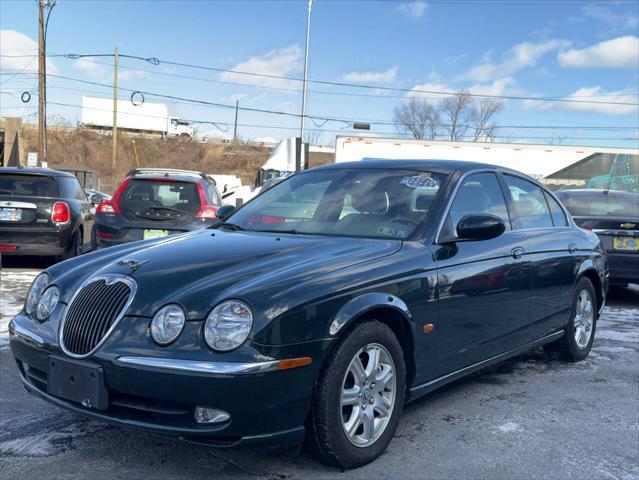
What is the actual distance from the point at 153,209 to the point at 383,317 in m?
5.53

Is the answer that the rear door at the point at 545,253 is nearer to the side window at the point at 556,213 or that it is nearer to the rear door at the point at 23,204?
the side window at the point at 556,213

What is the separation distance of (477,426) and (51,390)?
7.86 ft

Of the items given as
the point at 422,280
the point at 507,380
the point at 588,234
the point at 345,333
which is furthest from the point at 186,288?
the point at 588,234

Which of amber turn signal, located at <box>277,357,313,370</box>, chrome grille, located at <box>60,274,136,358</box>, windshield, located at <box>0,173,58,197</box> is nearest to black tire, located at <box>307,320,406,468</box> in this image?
amber turn signal, located at <box>277,357,313,370</box>

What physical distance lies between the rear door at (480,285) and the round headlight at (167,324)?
1.56 m

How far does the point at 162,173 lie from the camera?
29.7 ft

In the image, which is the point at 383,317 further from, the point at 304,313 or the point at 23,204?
the point at 23,204

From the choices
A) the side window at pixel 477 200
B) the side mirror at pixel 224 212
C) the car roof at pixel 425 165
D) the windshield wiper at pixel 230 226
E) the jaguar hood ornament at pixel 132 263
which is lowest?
the jaguar hood ornament at pixel 132 263

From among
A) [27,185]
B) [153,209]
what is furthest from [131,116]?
[153,209]

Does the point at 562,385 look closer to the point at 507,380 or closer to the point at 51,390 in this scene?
the point at 507,380

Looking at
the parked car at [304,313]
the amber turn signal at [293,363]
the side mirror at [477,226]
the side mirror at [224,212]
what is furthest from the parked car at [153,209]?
the amber turn signal at [293,363]

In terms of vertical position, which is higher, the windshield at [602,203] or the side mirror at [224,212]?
the windshield at [602,203]

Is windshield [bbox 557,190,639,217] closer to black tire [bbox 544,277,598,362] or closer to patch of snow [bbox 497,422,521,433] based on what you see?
black tire [bbox 544,277,598,362]

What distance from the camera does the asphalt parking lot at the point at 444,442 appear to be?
3369mm
